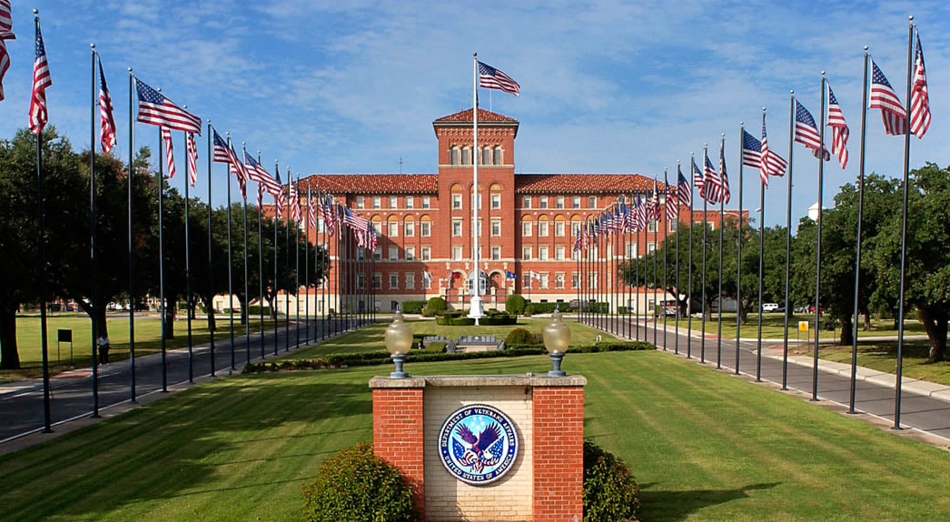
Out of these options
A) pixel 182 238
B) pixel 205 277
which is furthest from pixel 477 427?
pixel 205 277

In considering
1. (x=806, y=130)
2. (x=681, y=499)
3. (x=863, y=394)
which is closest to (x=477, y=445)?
(x=681, y=499)

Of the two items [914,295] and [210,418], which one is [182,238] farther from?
[914,295]

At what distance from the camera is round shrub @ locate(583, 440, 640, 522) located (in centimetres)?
948

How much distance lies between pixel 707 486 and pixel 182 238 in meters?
39.6

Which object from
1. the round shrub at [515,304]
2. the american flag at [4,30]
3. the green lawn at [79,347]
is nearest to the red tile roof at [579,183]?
the round shrub at [515,304]

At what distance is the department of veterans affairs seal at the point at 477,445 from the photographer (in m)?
9.66

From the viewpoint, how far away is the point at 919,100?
17.6 meters

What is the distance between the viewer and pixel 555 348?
9.87 metres

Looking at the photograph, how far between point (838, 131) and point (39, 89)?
19428 mm

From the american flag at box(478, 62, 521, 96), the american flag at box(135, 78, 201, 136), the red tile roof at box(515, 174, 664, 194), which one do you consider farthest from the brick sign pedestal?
the red tile roof at box(515, 174, 664, 194)

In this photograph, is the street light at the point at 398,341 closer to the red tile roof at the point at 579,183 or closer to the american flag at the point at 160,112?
the american flag at the point at 160,112

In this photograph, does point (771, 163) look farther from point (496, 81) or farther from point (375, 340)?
point (375, 340)

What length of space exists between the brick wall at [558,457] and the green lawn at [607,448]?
5.27 feet

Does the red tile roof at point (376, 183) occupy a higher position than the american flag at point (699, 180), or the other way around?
the red tile roof at point (376, 183)
